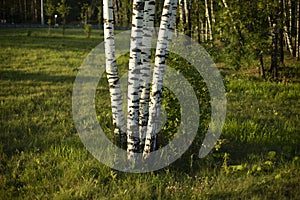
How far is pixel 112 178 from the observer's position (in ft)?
15.2

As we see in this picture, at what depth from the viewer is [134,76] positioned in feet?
15.5

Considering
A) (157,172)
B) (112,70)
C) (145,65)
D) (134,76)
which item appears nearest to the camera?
(134,76)

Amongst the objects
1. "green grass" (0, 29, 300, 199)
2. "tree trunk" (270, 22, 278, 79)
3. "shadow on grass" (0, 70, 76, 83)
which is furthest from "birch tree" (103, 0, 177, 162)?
"tree trunk" (270, 22, 278, 79)

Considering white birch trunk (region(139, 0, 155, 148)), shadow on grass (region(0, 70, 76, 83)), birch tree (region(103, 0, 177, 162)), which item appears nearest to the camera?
birch tree (region(103, 0, 177, 162))

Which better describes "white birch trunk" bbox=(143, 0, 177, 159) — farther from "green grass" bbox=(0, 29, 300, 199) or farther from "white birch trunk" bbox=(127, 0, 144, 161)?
"green grass" bbox=(0, 29, 300, 199)

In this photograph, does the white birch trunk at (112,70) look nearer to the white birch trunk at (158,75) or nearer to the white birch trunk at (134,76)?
the white birch trunk at (134,76)

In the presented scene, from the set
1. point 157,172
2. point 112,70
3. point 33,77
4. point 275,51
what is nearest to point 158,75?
point 112,70

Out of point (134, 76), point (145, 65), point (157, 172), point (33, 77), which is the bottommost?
point (157, 172)

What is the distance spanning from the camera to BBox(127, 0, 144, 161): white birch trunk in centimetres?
453

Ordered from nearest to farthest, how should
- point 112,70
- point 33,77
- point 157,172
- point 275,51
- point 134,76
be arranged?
point 134,76, point 157,172, point 112,70, point 33,77, point 275,51

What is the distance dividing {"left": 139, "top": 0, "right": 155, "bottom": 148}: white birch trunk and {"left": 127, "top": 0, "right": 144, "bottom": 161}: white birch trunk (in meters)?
0.25

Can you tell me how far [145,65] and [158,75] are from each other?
0.42 m

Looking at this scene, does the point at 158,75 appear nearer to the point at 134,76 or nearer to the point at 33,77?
the point at 134,76

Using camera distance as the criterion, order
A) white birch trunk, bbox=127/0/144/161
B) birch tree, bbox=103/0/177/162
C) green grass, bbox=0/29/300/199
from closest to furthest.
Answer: green grass, bbox=0/29/300/199, white birch trunk, bbox=127/0/144/161, birch tree, bbox=103/0/177/162
